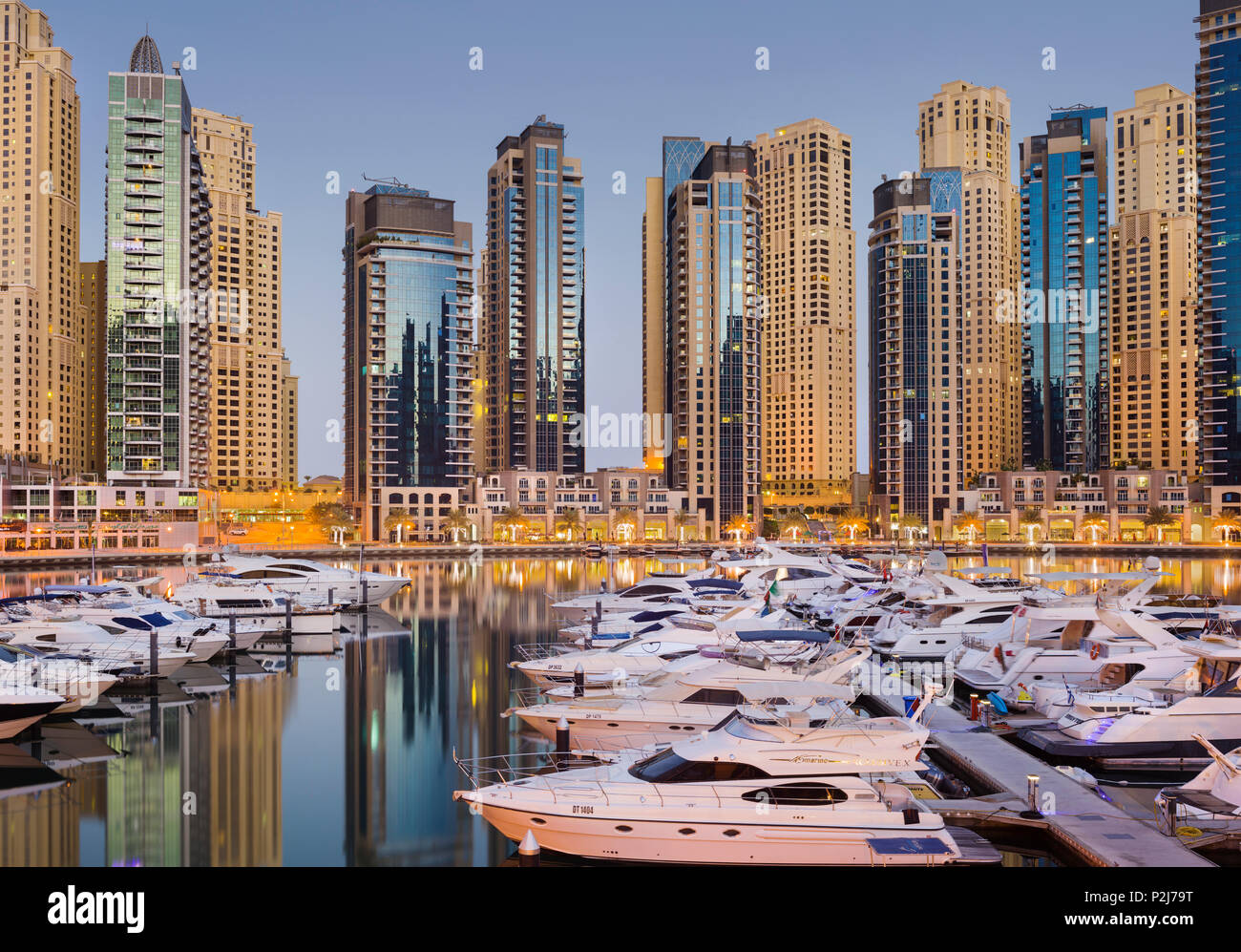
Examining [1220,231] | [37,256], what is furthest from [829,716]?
[37,256]

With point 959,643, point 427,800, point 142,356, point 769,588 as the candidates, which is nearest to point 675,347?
point 142,356

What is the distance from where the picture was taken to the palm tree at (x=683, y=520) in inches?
6137

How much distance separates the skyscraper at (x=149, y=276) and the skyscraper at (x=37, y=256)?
3398 cm

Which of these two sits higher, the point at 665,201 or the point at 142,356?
the point at 665,201

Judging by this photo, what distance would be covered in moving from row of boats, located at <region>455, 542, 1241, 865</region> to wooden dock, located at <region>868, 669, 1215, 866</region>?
0.98 m

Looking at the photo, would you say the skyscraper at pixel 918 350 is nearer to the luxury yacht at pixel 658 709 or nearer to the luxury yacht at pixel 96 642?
the luxury yacht at pixel 96 642

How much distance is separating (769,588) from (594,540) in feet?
310

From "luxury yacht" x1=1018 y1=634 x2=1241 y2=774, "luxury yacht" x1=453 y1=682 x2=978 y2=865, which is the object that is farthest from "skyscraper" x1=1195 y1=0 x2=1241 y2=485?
"luxury yacht" x1=453 y1=682 x2=978 y2=865

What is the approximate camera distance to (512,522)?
492 feet

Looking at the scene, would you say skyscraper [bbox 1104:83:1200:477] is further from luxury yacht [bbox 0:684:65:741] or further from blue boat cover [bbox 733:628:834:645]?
luxury yacht [bbox 0:684:65:741]

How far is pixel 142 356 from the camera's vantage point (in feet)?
448

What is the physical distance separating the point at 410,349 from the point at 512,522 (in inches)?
1318
